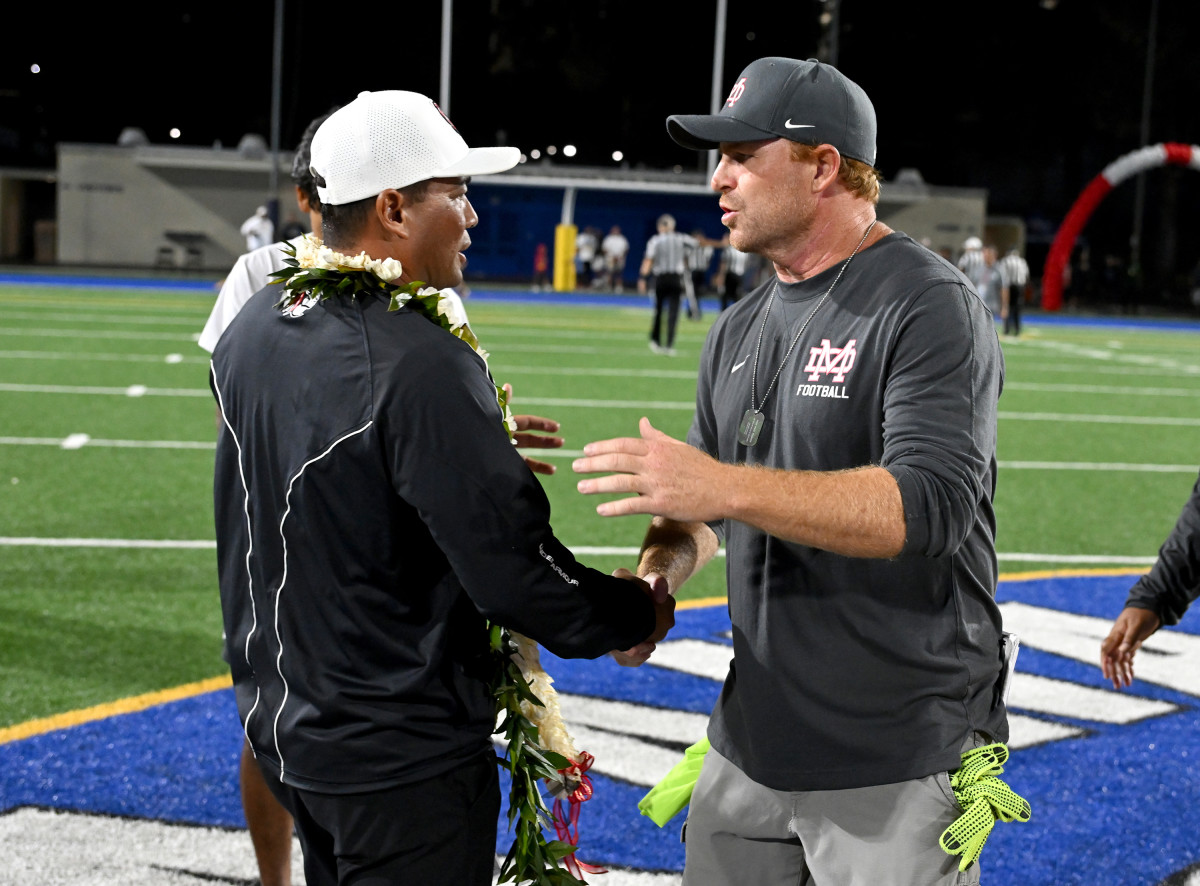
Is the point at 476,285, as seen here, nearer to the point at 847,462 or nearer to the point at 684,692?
the point at 684,692

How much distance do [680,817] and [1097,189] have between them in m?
37.4

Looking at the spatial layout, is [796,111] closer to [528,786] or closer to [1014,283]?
[528,786]

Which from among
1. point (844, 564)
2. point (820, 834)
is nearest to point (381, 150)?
point (844, 564)

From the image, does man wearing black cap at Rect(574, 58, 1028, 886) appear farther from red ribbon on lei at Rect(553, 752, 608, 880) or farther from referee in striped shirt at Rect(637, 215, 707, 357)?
referee in striped shirt at Rect(637, 215, 707, 357)

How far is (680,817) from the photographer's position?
439 centimetres

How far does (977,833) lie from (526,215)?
4451cm

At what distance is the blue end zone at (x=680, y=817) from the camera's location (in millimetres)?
4105

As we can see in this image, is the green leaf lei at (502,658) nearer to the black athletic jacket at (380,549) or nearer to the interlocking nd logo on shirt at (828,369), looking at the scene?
the black athletic jacket at (380,549)

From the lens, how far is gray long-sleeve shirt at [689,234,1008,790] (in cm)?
229

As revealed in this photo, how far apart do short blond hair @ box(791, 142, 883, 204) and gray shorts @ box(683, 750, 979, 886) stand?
3.74 feet

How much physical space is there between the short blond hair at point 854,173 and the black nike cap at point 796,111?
0.6 inches

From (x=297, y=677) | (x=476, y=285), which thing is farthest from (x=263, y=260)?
(x=476, y=285)

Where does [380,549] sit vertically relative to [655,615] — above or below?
above

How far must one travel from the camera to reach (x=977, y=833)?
238 centimetres
